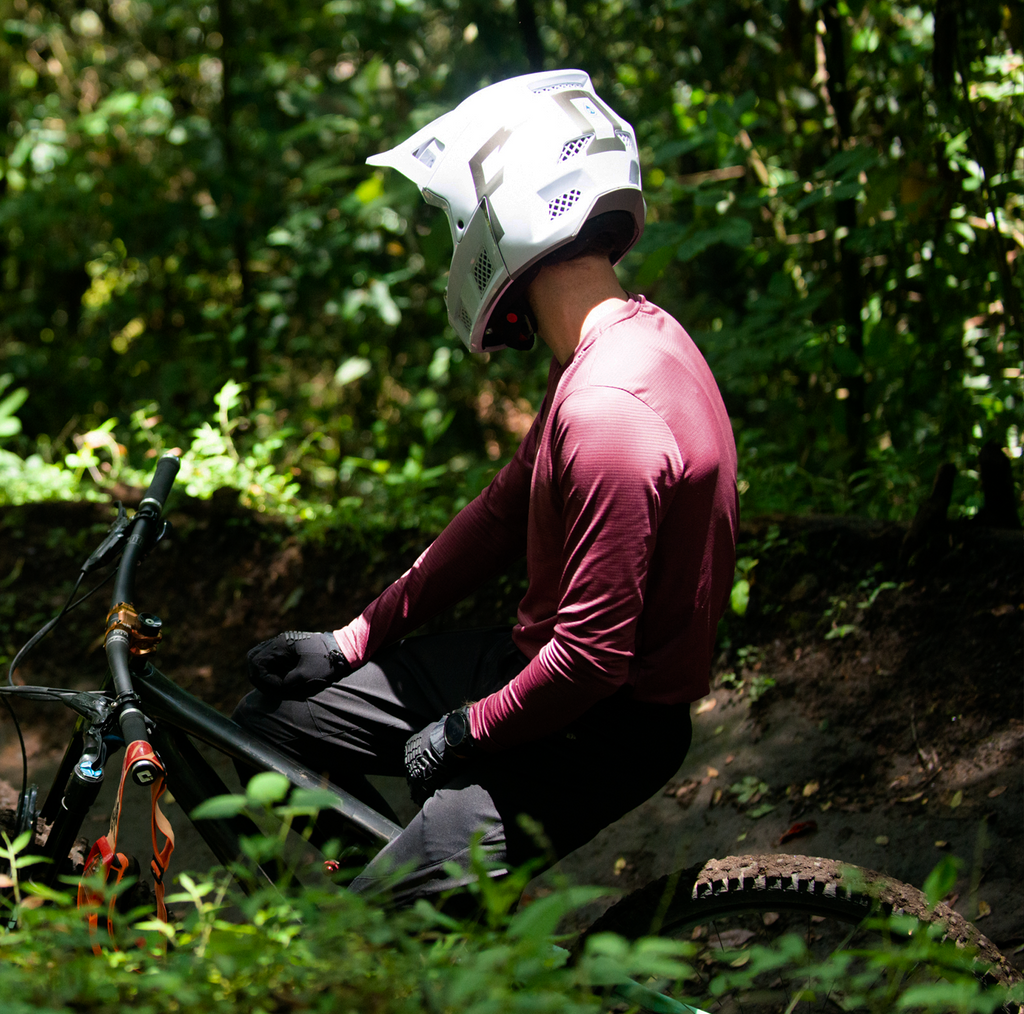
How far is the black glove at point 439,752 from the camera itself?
1696 mm

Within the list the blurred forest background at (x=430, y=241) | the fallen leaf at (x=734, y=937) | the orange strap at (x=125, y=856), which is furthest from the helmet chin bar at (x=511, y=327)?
the fallen leaf at (x=734, y=937)

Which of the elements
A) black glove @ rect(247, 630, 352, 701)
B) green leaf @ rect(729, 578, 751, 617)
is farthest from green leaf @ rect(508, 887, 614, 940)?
green leaf @ rect(729, 578, 751, 617)

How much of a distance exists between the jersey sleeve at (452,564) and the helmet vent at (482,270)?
35 cm

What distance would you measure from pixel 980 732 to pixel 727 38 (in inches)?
131

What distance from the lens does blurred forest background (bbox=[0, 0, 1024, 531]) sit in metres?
3.48

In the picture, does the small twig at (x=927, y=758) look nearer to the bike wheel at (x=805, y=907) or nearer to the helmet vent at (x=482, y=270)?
the bike wheel at (x=805, y=907)

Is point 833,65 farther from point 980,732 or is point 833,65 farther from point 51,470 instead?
point 51,470

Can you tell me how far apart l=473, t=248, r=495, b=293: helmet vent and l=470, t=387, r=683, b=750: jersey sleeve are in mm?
404

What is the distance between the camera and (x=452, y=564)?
2.15 meters

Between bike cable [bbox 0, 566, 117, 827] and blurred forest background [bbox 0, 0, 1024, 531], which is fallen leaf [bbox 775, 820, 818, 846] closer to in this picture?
blurred forest background [bbox 0, 0, 1024, 531]

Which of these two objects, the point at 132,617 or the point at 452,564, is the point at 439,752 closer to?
the point at 452,564

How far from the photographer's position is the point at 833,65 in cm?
372

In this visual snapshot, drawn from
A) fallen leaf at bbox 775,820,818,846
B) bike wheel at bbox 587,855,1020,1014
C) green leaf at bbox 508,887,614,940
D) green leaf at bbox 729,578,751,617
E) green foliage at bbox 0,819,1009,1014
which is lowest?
fallen leaf at bbox 775,820,818,846

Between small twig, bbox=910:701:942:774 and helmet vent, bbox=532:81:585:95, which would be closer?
helmet vent, bbox=532:81:585:95
